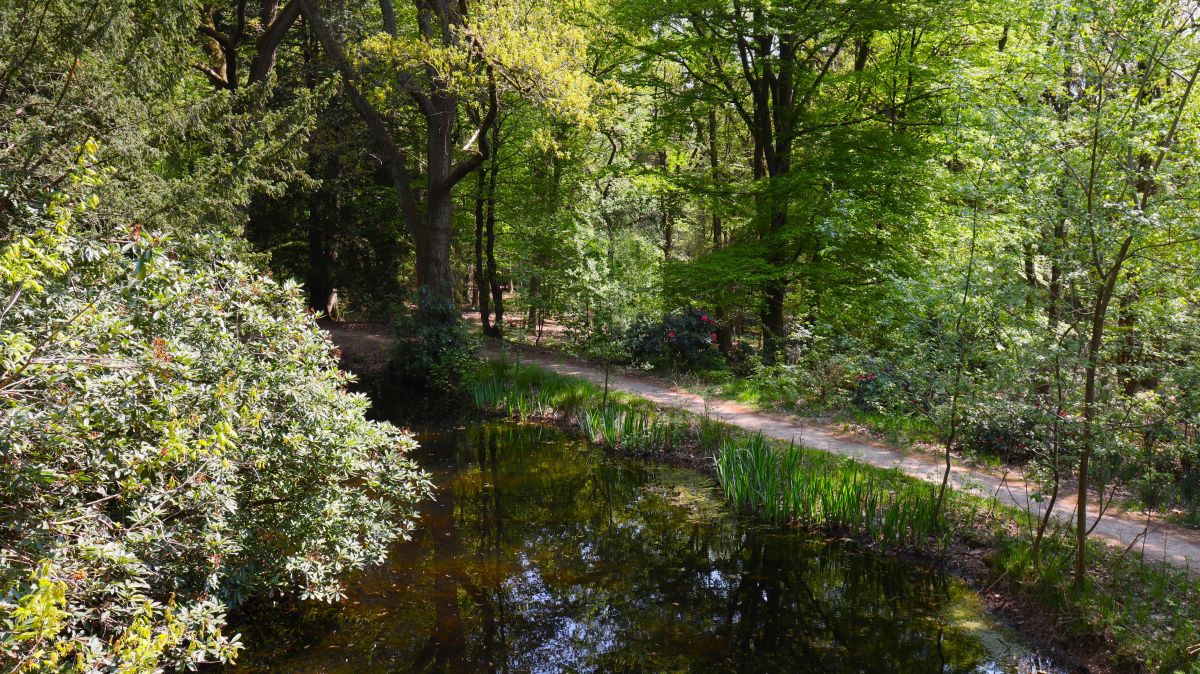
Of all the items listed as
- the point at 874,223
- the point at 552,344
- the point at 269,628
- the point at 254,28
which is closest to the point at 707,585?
the point at 269,628

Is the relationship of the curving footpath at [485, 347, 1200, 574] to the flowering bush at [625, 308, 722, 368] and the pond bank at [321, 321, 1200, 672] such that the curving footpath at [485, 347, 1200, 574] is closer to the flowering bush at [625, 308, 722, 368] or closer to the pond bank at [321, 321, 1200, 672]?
the pond bank at [321, 321, 1200, 672]

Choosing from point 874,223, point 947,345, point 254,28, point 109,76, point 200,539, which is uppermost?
point 254,28

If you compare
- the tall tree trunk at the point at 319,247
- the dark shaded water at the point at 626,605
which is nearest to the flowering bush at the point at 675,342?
the dark shaded water at the point at 626,605

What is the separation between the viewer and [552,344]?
675 inches

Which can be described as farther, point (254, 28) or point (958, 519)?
point (254, 28)

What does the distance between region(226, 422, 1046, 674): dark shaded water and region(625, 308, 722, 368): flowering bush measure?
6.12 metres

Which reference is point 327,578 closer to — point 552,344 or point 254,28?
point 552,344

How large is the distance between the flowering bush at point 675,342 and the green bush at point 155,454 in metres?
8.77

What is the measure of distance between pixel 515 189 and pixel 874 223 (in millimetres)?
9741

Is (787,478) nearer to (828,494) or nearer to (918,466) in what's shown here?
(828,494)

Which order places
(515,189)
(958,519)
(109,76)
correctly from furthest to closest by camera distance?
(515,189)
(109,76)
(958,519)

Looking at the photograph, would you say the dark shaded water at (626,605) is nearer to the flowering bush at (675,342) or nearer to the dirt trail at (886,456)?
the dirt trail at (886,456)

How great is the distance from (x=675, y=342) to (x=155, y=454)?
37.3ft

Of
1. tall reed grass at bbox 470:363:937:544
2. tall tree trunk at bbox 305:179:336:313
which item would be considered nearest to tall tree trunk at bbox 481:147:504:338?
tall tree trunk at bbox 305:179:336:313
